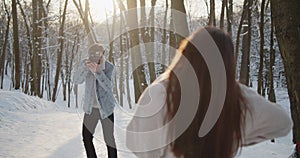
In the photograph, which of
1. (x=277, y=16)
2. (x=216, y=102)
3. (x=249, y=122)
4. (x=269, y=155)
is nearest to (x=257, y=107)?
(x=249, y=122)

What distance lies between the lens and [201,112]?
200 centimetres

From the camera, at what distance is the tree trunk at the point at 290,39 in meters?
3.47

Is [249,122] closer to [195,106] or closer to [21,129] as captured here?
[195,106]

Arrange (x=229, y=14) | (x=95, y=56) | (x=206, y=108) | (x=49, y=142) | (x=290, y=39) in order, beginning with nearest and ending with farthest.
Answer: (x=206, y=108)
(x=290, y=39)
(x=95, y=56)
(x=49, y=142)
(x=229, y=14)

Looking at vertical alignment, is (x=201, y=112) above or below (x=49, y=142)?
above

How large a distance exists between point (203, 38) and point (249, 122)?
529 mm

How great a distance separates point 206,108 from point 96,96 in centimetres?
360

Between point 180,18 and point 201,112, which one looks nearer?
point 201,112

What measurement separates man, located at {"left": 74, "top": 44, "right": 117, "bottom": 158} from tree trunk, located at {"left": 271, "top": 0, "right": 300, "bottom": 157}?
8.92ft

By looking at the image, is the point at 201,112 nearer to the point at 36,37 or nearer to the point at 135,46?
the point at 135,46

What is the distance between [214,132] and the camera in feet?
6.56

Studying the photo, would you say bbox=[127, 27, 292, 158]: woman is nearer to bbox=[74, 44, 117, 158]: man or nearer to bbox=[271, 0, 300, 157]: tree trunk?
bbox=[271, 0, 300, 157]: tree trunk

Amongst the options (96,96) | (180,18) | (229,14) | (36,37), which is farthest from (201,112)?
(36,37)

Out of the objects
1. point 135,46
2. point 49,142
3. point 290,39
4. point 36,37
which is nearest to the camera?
point 290,39
